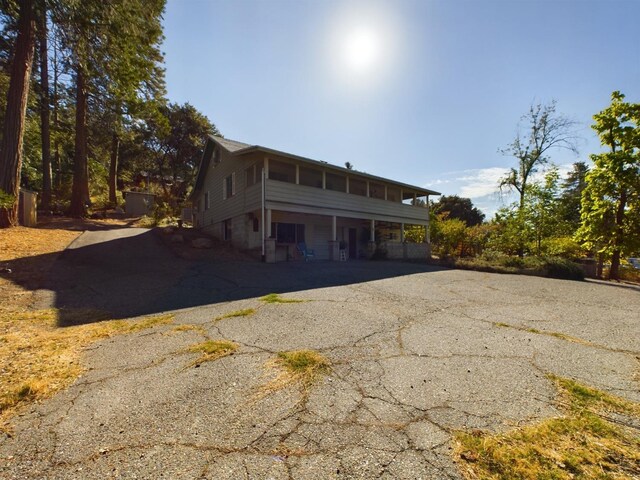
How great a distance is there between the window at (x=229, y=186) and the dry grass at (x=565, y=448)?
15561 mm

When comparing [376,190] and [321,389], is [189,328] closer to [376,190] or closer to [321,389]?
[321,389]

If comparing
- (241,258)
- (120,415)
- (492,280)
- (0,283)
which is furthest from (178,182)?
(120,415)

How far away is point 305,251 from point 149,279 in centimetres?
786

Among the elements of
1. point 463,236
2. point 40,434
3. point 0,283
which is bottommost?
point 40,434

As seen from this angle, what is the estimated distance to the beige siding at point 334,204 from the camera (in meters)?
13.3

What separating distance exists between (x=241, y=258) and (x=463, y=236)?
49.0ft

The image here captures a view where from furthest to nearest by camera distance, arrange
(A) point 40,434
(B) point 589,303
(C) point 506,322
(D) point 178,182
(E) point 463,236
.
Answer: (D) point 178,182, (E) point 463,236, (B) point 589,303, (C) point 506,322, (A) point 40,434

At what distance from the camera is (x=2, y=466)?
5.76 ft

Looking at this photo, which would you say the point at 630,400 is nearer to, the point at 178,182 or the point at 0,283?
the point at 0,283

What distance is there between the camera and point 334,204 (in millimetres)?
Answer: 15547

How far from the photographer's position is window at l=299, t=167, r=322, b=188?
17.0m

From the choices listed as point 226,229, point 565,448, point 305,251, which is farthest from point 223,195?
point 565,448

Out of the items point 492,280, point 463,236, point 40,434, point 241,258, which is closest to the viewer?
point 40,434

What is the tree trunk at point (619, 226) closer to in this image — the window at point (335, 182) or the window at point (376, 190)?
the window at point (376, 190)
